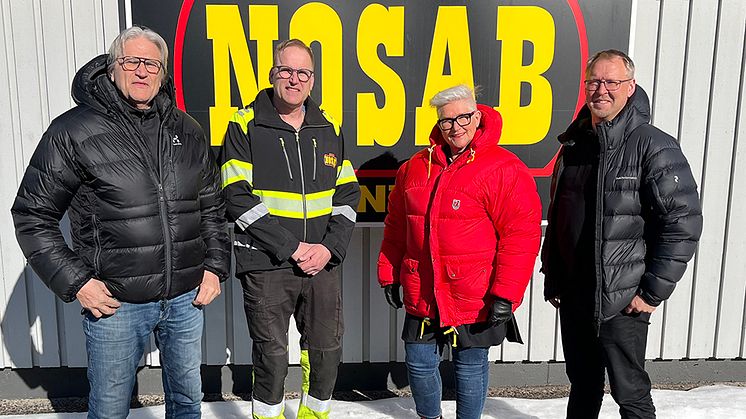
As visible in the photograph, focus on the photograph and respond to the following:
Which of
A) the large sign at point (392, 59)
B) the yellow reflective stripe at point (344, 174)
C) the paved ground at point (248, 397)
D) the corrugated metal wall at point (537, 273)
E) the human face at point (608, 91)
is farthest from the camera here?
the paved ground at point (248, 397)

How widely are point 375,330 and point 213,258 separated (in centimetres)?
164

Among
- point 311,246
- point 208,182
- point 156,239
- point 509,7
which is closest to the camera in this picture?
point 156,239

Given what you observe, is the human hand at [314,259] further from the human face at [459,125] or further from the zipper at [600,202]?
the zipper at [600,202]

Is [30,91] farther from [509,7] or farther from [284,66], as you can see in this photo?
[509,7]

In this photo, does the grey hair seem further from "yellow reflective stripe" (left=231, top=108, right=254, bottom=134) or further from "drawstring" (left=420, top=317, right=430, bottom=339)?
"drawstring" (left=420, top=317, right=430, bottom=339)

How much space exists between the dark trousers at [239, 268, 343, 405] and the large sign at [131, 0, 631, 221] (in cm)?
79

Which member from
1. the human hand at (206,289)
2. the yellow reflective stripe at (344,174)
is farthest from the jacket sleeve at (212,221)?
the yellow reflective stripe at (344,174)

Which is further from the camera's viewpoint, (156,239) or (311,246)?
(311,246)

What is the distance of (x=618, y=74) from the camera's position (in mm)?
2287

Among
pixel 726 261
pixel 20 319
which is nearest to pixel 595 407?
pixel 726 261

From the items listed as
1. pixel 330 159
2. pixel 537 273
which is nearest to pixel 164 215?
pixel 330 159

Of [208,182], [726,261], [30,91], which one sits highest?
[30,91]

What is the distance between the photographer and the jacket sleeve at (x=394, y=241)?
2.79 metres

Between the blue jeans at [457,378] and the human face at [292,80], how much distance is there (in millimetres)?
1254
